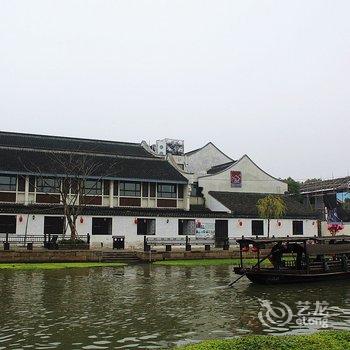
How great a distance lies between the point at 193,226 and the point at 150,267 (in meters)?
12.4

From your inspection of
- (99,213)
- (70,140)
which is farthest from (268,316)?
(70,140)

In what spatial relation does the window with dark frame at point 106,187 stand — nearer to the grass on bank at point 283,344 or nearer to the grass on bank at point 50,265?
the grass on bank at point 50,265

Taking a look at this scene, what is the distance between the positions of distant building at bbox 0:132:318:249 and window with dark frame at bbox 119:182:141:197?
92 millimetres

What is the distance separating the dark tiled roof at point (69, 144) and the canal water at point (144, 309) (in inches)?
855

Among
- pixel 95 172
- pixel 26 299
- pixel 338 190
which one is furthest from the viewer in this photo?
pixel 338 190

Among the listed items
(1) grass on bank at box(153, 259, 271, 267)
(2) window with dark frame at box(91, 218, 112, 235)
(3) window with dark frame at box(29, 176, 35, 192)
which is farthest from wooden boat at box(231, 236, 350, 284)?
(3) window with dark frame at box(29, 176, 35, 192)

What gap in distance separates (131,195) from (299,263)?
21946 mm

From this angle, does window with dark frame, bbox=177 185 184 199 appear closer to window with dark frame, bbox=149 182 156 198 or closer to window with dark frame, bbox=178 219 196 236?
window with dark frame, bbox=149 182 156 198

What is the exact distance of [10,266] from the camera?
93.8ft

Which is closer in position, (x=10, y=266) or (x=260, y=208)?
(x=10, y=266)

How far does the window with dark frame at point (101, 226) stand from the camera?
129ft

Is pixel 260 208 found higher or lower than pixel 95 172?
lower

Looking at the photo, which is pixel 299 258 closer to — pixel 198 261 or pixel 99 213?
pixel 198 261

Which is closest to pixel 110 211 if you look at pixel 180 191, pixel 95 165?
pixel 95 165
